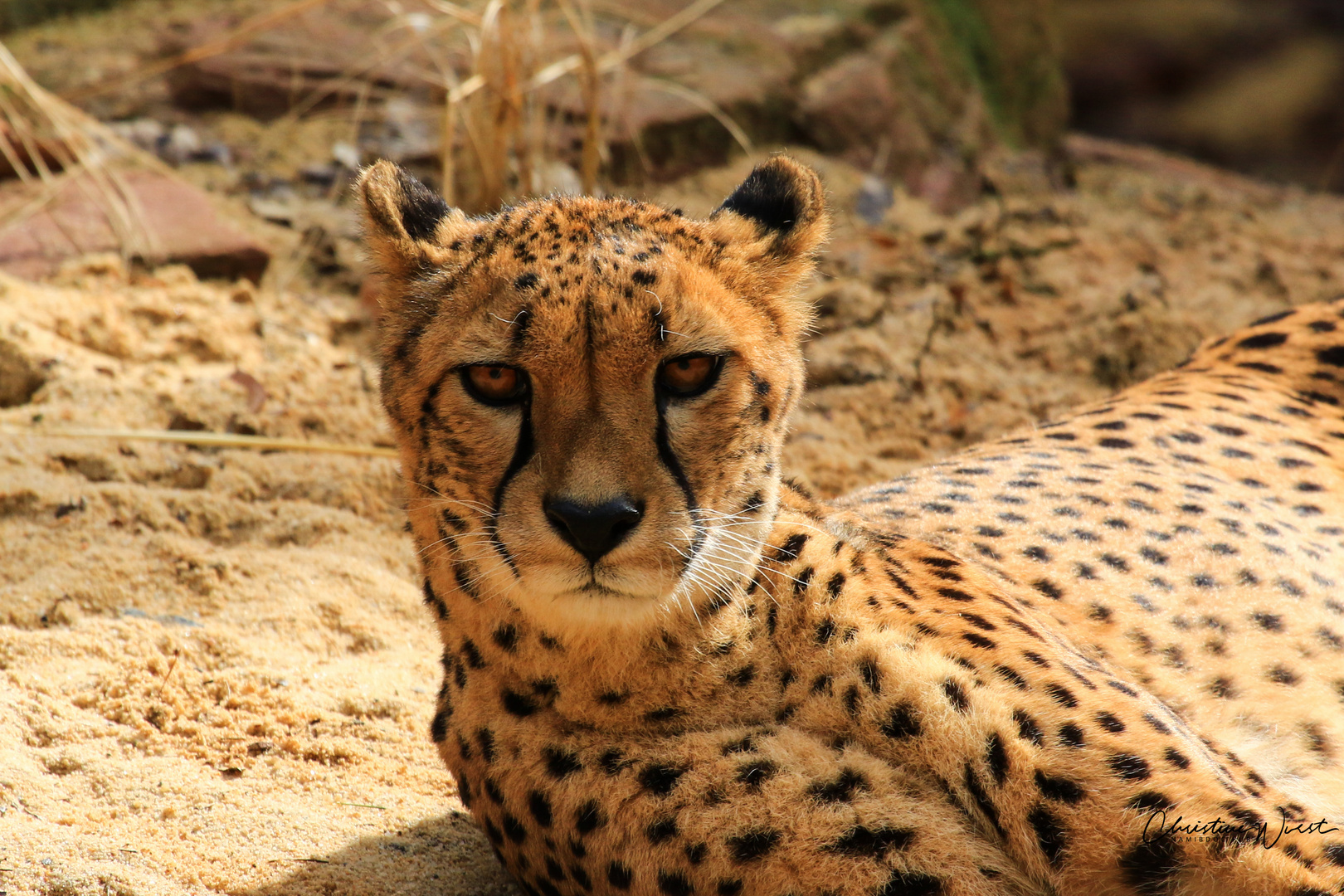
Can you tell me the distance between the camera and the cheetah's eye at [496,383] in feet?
7.17

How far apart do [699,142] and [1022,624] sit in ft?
14.9

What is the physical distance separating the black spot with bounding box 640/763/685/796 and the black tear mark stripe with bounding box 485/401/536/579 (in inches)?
15.7

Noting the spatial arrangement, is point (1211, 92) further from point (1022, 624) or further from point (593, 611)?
point (593, 611)

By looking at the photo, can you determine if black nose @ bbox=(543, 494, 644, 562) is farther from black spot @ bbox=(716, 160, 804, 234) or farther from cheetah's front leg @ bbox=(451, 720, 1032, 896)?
black spot @ bbox=(716, 160, 804, 234)

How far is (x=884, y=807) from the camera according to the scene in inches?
82.7

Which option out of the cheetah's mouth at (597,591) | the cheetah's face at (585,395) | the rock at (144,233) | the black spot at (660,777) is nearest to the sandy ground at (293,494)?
the rock at (144,233)

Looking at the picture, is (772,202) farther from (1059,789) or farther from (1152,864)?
(1152,864)

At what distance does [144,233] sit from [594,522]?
12.4 feet

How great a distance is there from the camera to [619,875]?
2.14m

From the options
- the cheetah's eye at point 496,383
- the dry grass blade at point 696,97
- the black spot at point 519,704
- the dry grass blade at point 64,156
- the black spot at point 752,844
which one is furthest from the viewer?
the dry grass blade at point 696,97

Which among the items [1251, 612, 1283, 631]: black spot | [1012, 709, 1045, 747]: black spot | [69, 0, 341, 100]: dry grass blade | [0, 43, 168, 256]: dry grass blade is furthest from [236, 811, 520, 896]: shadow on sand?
[69, 0, 341, 100]: dry grass blade

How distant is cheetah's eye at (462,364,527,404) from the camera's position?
2.19m

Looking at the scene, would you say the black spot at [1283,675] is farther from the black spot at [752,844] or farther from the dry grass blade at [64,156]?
the dry grass blade at [64,156]

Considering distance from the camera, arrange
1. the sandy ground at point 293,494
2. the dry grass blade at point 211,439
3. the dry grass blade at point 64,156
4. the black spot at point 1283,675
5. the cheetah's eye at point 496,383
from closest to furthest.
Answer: the cheetah's eye at point 496,383 < the sandy ground at point 293,494 < the black spot at point 1283,675 < the dry grass blade at point 211,439 < the dry grass blade at point 64,156
